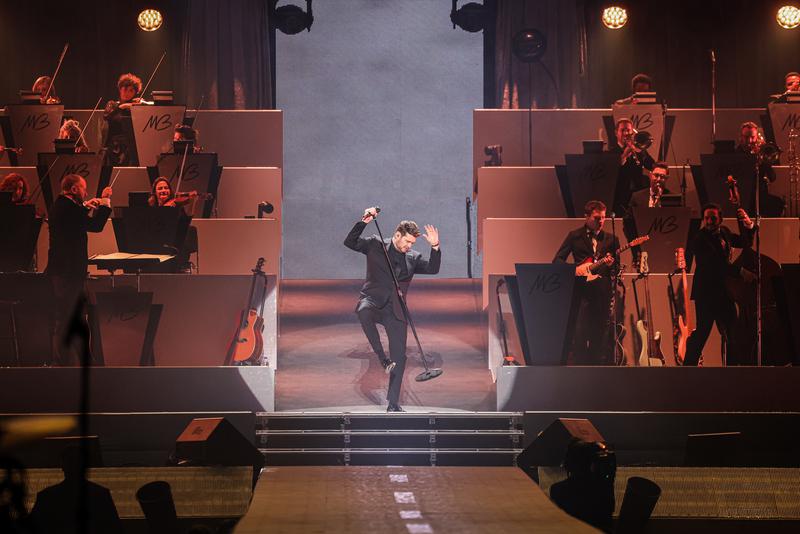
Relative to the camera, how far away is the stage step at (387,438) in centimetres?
457

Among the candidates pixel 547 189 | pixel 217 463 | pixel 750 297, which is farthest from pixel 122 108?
pixel 217 463

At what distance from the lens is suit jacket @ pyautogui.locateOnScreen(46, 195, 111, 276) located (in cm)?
529

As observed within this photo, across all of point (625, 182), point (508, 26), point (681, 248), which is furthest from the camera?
point (508, 26)

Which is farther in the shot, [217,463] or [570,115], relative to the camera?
[570,115]

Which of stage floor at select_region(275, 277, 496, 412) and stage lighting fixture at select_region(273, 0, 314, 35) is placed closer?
stage floor at select_region(275, 277, 496, 412)

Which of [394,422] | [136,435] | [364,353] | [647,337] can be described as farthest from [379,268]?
[136,435]

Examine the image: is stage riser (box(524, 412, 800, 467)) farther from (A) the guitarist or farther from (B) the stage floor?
(A) the guitarist

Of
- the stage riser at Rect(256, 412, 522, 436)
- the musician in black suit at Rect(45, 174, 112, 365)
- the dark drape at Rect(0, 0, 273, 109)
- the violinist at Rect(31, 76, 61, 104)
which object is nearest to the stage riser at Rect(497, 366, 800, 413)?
the stage riser at Rect(256, 412, 522, 436)

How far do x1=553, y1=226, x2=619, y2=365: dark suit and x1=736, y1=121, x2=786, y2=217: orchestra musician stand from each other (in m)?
1.68

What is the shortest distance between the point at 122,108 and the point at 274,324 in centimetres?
284

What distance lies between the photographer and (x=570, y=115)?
334 inches

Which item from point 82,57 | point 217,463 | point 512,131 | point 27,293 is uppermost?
point 82,57

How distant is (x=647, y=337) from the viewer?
583cm

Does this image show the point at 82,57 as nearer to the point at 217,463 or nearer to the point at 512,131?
the point at 512,131
